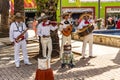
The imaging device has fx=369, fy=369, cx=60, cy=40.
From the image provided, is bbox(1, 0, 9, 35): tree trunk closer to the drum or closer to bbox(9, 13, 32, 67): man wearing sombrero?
the drum

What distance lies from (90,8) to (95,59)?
2805cm

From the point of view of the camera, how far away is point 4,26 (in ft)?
89.0

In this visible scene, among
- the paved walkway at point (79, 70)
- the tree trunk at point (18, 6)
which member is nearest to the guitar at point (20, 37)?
the paved walkway at point (79, 70)

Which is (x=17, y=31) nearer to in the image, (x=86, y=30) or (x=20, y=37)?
(x=20, y=37)

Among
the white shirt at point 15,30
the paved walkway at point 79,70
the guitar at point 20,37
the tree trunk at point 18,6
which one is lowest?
the paved walkway at point 79,70

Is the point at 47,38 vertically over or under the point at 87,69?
over

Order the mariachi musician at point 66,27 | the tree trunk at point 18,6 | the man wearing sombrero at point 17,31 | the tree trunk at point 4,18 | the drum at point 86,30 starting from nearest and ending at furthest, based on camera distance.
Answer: the man wearing sombrero at point 17,31, the mariachi musician at point 66,27, the drum at point 86,30, the tree trunk at point 18,6, the tree trunk at point 4,18

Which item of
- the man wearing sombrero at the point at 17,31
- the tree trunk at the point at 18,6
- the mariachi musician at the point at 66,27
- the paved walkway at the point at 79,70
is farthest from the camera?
the tree trunk at the point at 18,6

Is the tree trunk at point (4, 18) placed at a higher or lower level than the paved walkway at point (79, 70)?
higher

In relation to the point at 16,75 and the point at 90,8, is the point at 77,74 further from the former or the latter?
the point at 90,8

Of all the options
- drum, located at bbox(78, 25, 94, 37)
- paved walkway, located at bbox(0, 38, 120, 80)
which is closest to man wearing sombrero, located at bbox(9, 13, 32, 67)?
paved walkway, located at bbox(0, 38, 120, 80)

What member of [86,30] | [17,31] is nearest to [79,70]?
[17,31]

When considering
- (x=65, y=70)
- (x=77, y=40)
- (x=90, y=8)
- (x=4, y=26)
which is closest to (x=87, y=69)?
(x=65, y=70)

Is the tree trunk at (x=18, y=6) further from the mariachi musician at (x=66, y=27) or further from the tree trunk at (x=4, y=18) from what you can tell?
the mariachi musician at (x=66, y=27)
